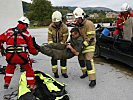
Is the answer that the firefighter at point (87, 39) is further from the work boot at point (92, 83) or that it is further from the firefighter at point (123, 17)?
the firefighter at point (123, 17)

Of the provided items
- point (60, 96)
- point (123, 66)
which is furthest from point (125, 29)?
point (60, 96)

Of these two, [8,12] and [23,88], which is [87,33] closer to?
[23,88]

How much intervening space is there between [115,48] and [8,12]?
5165 millimetres

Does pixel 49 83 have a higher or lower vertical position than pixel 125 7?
lower

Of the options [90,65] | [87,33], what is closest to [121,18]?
[87,33]

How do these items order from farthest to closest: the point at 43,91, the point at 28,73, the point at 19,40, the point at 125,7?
the point at 125,7, the point at 28,73, the point at 19,40, the point at 43,91

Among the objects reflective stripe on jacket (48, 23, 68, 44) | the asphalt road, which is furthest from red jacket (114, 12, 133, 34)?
reflective stripe on jacket (48, 23, 68, 44)

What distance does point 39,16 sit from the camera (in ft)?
164

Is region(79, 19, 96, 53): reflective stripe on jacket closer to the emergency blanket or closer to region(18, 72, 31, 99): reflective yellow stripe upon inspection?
the emergency blanket

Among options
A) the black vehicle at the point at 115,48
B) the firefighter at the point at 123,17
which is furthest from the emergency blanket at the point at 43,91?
the firefighter at the point at 123,17

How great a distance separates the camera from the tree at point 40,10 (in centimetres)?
4962

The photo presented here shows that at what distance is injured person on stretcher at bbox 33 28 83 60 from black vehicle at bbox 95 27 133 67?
1.30 meters

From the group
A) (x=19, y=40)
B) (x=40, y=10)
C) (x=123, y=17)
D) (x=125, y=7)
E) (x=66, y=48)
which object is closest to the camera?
(x=19, y=40)

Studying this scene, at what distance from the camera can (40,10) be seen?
168 ft
